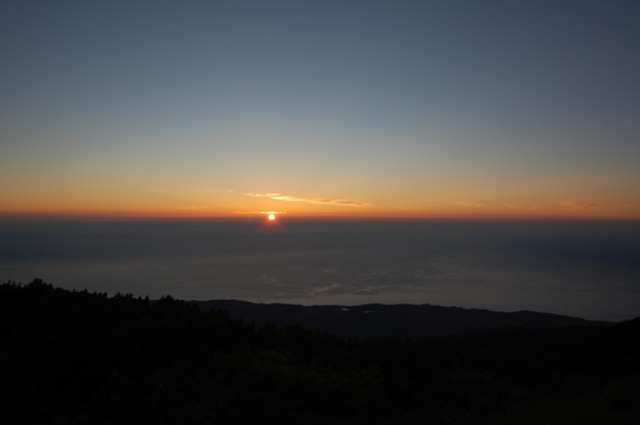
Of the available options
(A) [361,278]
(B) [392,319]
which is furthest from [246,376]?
(A) [361,278]

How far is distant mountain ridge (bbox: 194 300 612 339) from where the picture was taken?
3697 cm

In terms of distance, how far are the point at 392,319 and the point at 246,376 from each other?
35.6 meters

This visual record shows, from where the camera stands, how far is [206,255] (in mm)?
123750

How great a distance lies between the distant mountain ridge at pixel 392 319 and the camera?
36969 mm

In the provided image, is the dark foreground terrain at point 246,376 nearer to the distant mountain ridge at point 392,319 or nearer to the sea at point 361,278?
the distant mountain ridge at point 392,319

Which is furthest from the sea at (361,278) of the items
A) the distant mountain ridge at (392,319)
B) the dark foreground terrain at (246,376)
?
the dark foreground terrain at (246,376)

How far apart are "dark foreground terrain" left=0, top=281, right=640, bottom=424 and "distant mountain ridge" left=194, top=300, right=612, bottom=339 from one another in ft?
82.9

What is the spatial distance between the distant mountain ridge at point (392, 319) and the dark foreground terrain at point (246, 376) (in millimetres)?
25256

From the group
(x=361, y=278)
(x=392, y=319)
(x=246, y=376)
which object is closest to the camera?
(x=246, y=376)

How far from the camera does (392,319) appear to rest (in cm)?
4091

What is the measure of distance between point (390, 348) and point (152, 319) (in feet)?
18.6

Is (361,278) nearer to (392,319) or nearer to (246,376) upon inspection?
(392,319)

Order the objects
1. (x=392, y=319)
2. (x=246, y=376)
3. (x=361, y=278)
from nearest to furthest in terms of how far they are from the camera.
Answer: (x=246, y=376)
(x=392, y=319)
(x=361, y=278)

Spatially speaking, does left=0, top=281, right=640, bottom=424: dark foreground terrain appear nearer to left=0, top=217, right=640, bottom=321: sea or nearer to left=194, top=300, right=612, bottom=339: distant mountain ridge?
left=194, top=300, right=612, bottom=339: distant mountain ridge
